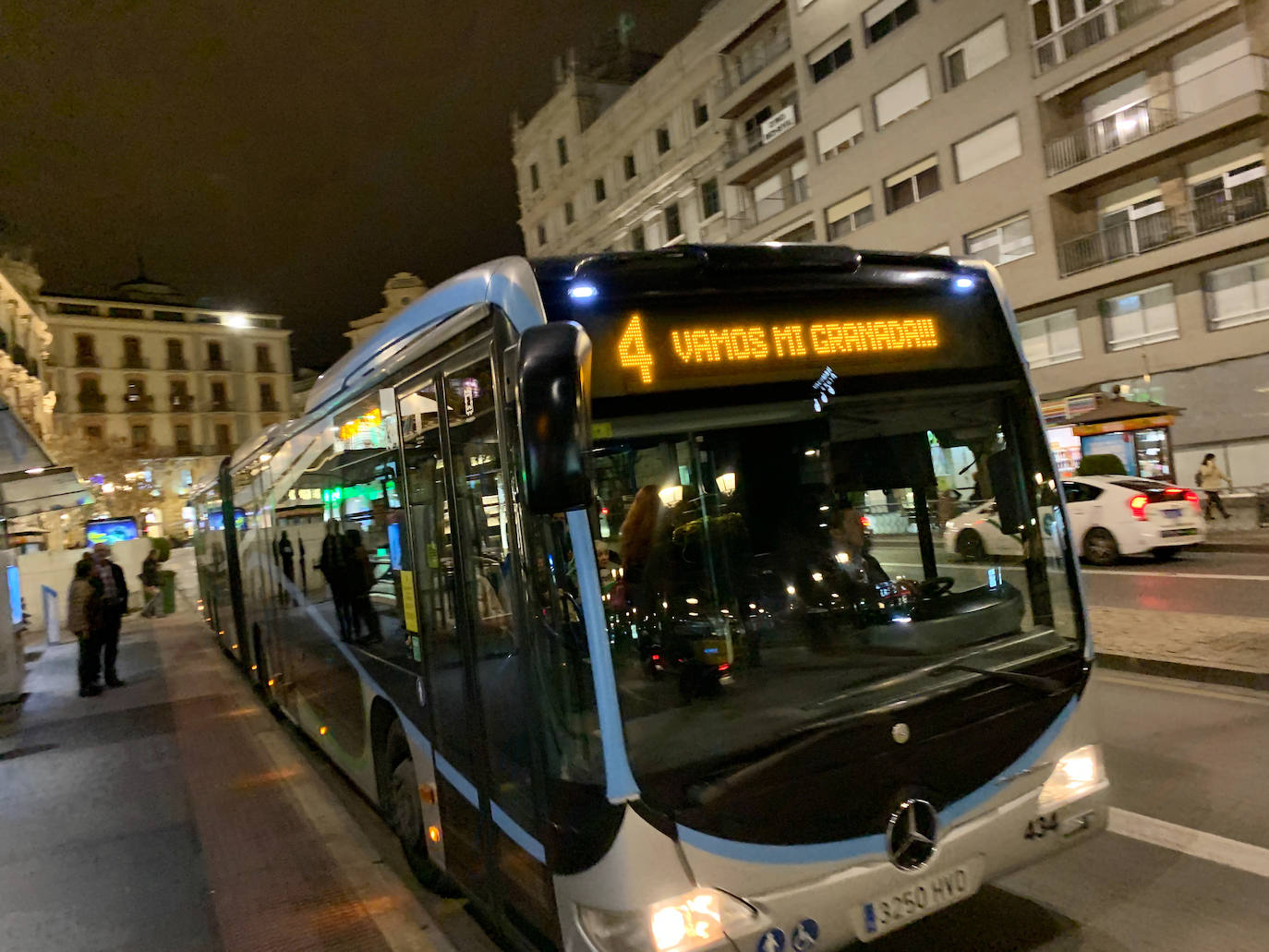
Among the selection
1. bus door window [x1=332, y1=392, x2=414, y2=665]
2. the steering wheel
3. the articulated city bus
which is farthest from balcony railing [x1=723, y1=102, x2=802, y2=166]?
the steering wheel

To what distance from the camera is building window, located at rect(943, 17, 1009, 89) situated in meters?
24.1

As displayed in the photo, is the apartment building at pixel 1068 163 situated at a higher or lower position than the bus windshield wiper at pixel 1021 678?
higher

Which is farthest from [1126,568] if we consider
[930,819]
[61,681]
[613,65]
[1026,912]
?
[613,65]

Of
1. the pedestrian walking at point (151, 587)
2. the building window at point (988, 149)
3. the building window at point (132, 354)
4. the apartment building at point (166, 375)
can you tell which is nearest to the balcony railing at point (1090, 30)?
the building window at point (988, 149)

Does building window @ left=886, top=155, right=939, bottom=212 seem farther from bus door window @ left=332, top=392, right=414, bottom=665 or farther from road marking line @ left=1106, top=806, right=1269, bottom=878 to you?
bus door window @ left=332, top=392, right=414, bottom=665

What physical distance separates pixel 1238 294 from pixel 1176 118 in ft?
14.7

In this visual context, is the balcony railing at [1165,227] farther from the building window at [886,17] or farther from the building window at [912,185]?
the building window at [886,17]

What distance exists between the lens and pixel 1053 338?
24906 mm

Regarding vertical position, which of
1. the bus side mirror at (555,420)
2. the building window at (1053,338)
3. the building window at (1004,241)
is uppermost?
the building window at (1004,241)

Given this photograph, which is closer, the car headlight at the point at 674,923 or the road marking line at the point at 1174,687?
the car headlight at the point at 674,923

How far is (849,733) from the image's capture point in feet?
10.00

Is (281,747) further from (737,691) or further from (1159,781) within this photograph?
(1159,781)

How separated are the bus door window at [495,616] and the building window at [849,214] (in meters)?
27.6

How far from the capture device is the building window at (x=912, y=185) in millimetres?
26594
